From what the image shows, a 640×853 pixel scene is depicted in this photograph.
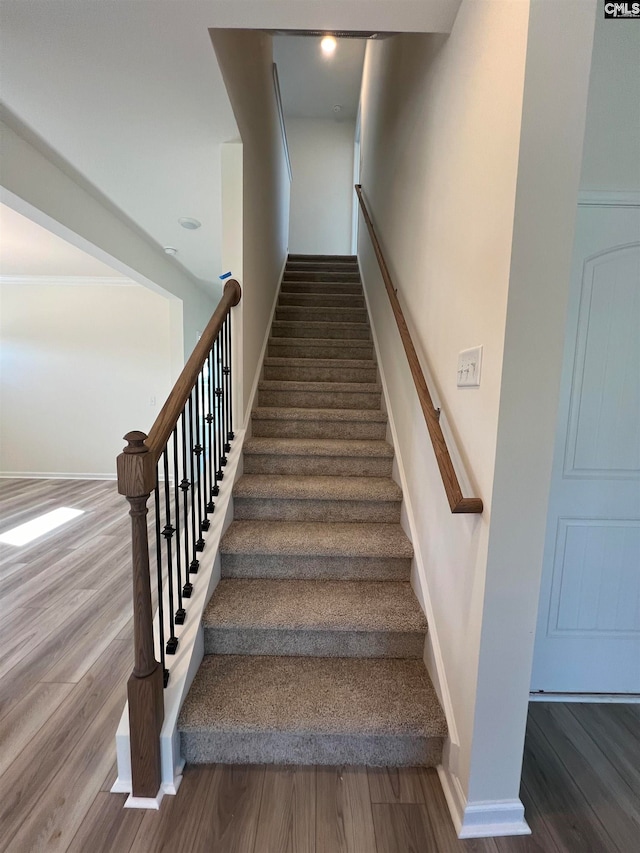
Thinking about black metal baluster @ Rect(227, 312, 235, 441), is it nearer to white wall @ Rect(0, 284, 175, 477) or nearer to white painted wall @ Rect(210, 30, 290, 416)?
white painted wall @ Rect(210, 30, 290, 416)

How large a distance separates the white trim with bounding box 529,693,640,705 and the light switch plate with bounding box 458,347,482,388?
1.48m

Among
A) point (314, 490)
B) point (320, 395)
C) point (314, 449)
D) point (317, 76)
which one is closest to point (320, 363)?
point (320, 395)

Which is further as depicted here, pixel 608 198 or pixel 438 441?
pixel 608 198

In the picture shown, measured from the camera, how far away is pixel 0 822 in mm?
1111

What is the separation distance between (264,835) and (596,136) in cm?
261

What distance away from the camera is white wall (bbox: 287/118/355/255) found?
568 cm

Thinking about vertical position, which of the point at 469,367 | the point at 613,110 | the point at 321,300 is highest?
the point at 613,110

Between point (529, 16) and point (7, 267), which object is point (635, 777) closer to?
point (529, 16)

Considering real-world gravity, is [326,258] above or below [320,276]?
above

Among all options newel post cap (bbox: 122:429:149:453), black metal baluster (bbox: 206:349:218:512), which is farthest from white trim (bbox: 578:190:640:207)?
newel post cap (bbox: 122:429:149:453)

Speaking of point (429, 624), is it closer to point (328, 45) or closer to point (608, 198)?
point (608, 198)

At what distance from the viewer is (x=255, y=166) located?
2545 millimetres

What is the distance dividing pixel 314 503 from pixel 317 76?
18.4ft

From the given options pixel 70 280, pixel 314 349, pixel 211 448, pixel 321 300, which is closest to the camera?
pixel 211 448
